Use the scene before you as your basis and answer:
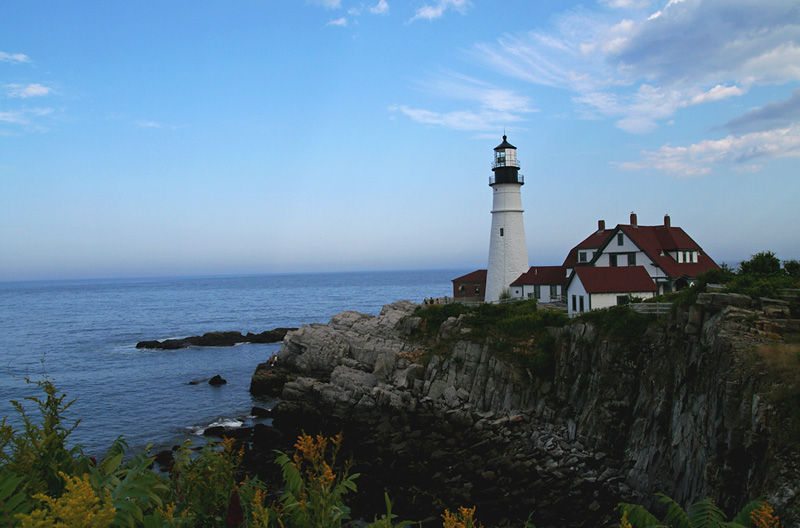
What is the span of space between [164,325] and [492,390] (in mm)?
69302

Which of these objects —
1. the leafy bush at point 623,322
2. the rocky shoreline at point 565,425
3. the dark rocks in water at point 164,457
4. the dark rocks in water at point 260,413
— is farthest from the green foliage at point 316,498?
the dark rocks in water at point 260,413

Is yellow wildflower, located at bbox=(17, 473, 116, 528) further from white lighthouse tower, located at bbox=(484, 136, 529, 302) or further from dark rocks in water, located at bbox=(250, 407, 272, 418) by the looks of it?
white lighthouse tower, located at bbox=(484, 136, 529, 302)

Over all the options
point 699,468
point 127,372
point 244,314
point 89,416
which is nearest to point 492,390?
point 699,468

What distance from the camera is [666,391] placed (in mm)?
19609

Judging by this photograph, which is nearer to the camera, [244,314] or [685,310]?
[685,310]

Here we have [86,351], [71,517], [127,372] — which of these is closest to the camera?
[71,517]

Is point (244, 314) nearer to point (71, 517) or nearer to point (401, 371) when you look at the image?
point (401, 371)

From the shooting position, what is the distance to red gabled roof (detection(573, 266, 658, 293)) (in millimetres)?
32125

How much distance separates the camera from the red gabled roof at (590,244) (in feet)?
136

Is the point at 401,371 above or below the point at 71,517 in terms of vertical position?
below

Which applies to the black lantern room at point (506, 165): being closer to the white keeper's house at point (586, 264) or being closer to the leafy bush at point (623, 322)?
the white keeper's house at point (586, 264)

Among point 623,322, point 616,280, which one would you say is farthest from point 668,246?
point 623,322

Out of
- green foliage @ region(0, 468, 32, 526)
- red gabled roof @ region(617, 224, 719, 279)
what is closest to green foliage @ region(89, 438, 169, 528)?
green foliage @ region(0, 468, 32, 526)

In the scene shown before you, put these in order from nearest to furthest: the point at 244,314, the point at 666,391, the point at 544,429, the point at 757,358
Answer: the point at 757,358
the point at 666,391
the point at 544,429
the point at 244,314
